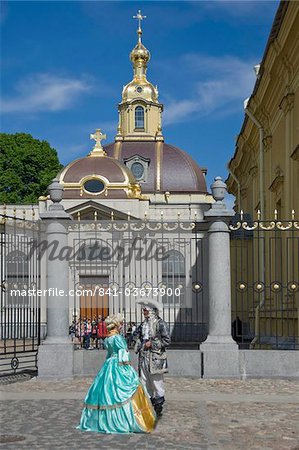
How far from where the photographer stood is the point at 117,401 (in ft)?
29.7

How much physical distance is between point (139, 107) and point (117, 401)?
202 feet

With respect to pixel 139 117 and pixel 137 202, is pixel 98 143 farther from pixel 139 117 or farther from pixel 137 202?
pixel 139 117

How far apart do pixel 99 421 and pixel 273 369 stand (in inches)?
233

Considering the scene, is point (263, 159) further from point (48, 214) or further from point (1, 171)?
point (1, 171)

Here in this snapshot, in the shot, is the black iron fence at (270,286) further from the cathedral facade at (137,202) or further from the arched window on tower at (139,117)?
the arched window on tower at (139,117)

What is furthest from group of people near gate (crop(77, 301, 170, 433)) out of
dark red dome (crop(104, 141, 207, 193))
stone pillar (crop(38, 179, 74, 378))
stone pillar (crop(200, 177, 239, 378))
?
dark red dome (crop(104, 141, 207, 193))

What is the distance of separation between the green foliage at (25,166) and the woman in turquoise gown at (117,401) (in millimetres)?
40778

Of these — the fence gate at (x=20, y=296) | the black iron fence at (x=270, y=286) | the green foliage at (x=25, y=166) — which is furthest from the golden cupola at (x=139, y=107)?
the fence gate at (x=20, y=296)

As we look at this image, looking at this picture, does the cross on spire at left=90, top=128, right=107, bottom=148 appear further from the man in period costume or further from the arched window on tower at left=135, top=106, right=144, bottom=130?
the man in period costume

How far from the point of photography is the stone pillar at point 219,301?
46.8ft

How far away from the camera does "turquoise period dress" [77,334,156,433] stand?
29.8 ft

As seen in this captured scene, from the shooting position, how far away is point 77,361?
14773 mm

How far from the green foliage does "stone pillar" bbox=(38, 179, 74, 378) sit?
114ft

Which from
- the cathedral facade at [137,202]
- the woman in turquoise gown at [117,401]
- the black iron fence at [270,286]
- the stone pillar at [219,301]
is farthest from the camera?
the cathedral facade at [137,202]
